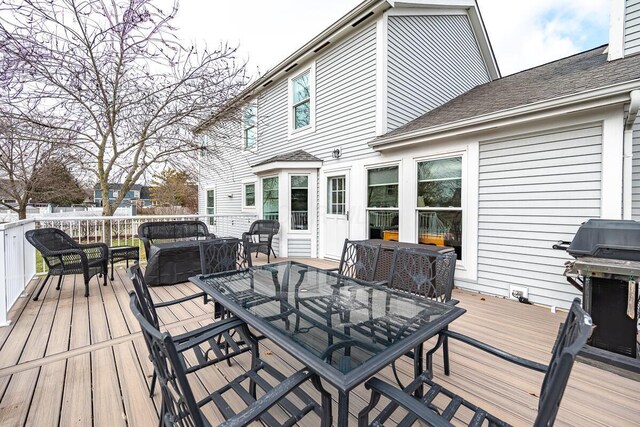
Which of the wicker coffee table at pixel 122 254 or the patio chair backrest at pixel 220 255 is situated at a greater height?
the patio chair backrest at pixel 220 255

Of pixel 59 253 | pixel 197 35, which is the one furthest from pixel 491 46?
pixel 59 253

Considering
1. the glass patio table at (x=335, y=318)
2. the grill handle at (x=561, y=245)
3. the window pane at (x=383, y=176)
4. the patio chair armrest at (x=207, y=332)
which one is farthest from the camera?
the window pane at (x=383, y=176)

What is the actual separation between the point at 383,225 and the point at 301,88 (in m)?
4.28

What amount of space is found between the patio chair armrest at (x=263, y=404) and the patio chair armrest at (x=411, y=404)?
0.29m

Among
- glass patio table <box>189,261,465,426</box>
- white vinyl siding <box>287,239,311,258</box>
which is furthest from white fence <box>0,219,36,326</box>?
white vinyl siding <box>287,239,311,258</box>

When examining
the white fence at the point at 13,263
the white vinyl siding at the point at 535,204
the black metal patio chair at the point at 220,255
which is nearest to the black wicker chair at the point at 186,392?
the black metal patio chair at the point at 220,255

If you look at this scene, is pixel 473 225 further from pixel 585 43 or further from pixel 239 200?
pixel 585 43

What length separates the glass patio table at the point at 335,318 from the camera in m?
1.19

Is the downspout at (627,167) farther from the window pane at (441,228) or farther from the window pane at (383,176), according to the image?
the window pane at (383,176)

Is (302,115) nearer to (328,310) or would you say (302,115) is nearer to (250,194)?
(250,194)

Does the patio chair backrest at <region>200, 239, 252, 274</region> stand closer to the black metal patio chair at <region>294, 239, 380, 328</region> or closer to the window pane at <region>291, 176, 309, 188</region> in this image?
the black metal patio chair at <region>294, 239, 380, 328</region>

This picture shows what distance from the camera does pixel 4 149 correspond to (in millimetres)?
7102

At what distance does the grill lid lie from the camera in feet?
7.60

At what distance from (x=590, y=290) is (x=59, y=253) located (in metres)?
5.96
